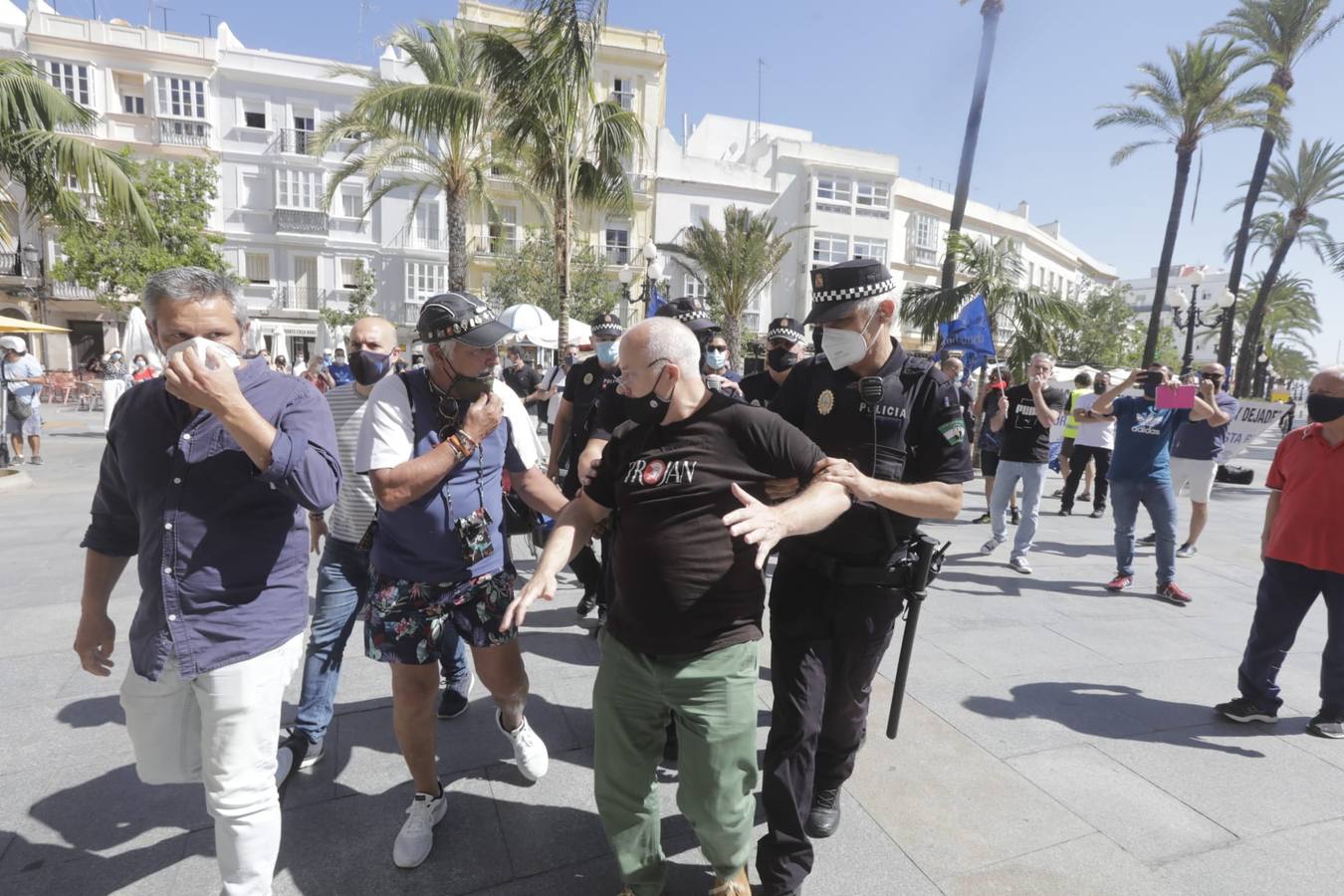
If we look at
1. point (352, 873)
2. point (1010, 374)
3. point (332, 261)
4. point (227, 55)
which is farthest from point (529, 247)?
point (352, 873)

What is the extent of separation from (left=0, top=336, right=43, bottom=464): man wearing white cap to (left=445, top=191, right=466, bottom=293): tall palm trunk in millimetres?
7679

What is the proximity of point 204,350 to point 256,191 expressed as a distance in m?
36.0

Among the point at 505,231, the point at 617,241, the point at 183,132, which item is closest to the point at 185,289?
the point at 505,231

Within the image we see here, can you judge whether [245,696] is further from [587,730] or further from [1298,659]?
[1298,659]

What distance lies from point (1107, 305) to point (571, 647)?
40.8 m

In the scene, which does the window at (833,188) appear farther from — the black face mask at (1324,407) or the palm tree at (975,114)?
the black face mask at (1324,407)

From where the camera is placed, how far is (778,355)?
17.6ft

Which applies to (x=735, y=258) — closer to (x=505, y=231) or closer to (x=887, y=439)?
(x=505, y=231)

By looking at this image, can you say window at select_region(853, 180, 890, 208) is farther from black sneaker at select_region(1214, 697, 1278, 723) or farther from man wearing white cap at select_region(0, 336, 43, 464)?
black sneaker at select_region(1214, 697, 1278, 723)

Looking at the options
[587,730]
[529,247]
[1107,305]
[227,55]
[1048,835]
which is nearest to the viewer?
[1048,835]

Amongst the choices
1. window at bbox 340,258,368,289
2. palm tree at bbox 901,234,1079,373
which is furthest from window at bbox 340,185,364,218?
palm tree at bbox 901,234,1079,373

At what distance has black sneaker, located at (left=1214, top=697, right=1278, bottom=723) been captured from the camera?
3625 millimetres

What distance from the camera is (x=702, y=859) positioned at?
254 cm

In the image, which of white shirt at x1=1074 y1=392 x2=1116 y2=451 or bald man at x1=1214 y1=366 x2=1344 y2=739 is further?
white shirt at x1=1074 y1=392 x2=1116 y2=451
